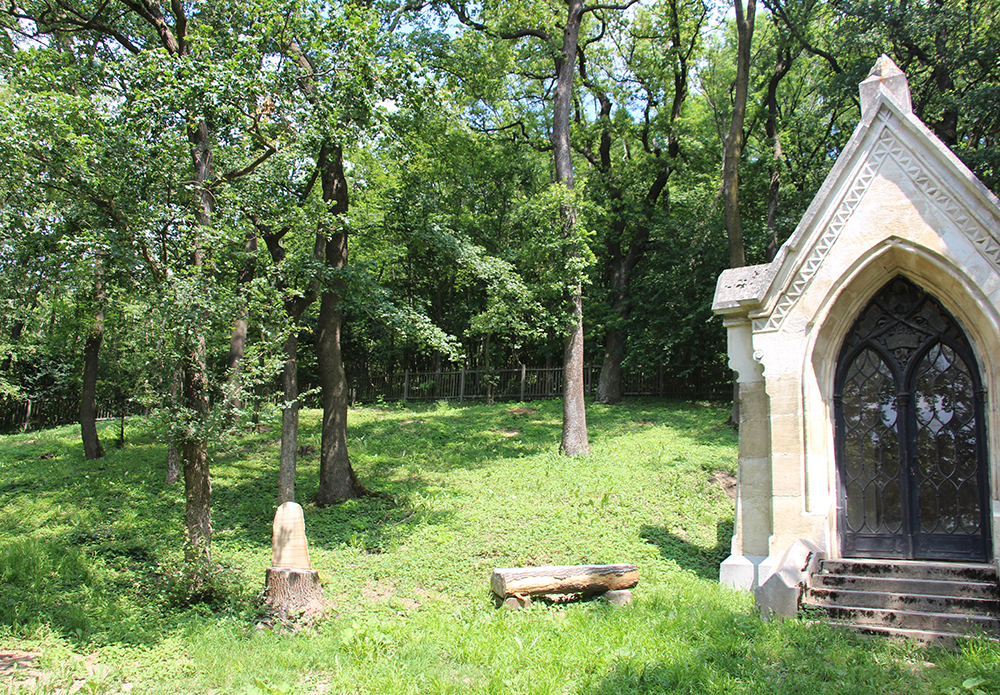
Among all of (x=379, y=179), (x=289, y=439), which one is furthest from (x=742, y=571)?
(x=379, y=179)

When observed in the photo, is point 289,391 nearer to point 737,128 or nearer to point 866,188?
point 866,188

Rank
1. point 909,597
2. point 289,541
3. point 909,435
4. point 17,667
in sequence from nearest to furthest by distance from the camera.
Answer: point 17,667 < point 909,597 < point 909,435 < point 289,541

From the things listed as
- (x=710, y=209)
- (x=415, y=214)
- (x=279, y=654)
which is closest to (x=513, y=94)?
(x=710, y=209)

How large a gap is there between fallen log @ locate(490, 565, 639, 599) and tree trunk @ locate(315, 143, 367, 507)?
202 inches

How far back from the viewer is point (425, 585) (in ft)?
28.8

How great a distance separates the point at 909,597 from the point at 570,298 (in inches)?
388

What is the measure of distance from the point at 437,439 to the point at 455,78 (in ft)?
31.0

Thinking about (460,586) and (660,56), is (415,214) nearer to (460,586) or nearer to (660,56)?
(460,586)

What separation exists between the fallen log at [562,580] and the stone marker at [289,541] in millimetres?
2404

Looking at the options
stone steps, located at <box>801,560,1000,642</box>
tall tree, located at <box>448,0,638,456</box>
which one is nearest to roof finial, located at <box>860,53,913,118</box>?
stone steps, located at <box>801,560,1000,642</box>

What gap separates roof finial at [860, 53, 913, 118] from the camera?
25.5 ft

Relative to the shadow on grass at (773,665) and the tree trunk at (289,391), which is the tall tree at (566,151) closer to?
the tree trunk at (289,391)

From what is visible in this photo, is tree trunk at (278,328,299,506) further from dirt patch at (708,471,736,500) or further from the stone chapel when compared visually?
dirt patch at (708,471,736,500)

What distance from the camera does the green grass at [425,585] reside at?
5.69m
